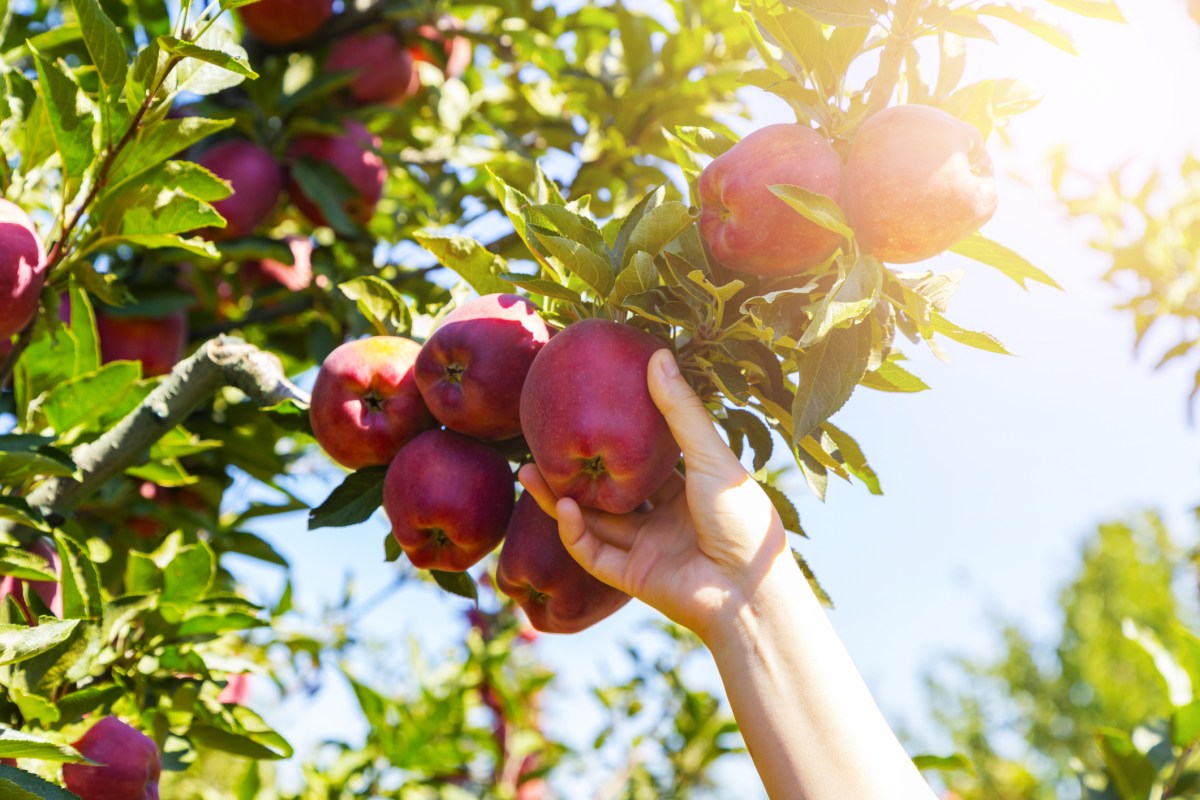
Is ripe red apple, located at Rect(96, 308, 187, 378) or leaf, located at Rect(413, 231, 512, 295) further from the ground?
ripe red apple, located at Rect(96, 308, 187, 378)

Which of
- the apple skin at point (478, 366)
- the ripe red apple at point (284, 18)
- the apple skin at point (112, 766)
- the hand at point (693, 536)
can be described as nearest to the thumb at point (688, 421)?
the hand at point (693, 536)

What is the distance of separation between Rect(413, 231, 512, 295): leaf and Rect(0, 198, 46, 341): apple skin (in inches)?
19.7

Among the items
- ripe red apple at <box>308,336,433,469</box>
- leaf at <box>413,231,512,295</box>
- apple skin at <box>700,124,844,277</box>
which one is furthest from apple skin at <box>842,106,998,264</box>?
ripe red apple at <box>308,336,433,469</box>

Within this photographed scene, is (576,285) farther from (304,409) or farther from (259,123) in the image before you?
(259,123)

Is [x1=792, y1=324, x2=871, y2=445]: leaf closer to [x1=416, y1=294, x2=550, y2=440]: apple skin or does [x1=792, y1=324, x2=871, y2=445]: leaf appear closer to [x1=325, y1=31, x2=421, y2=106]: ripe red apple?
[x1=416, y1=294, x2=550, y2=440]: apple skin

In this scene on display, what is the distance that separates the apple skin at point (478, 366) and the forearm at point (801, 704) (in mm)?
404

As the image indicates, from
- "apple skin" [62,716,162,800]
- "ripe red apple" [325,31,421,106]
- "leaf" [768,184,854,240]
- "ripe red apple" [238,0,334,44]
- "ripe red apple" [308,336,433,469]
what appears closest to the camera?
"leaf" [768,184,854,240]

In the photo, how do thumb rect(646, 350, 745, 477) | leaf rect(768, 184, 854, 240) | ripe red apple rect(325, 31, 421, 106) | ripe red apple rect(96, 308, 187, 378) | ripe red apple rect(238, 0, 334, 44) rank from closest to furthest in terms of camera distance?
leaf rect(768, 184, 854, 240) → thumb rect(646, 350, 745, 477) → ripe red apple rect(96, 308, 187, 378) → ripe red apple rect(238, 0, 334, 44) → ripe red apple rect(325, 31, 421, 106)

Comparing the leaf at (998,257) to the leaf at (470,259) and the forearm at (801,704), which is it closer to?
the forearm at (801,704)

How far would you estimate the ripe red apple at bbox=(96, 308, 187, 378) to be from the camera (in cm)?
193

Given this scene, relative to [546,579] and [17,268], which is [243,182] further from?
[546,579]

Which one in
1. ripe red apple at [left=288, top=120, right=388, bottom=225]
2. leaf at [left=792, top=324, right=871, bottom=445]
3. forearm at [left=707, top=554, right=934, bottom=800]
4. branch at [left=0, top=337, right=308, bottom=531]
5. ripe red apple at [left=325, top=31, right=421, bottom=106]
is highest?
ripe red apple at [left=325, top=31, right=421, bottom=106]

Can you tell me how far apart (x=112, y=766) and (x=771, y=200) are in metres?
1.06

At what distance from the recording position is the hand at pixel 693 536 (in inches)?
42.7
